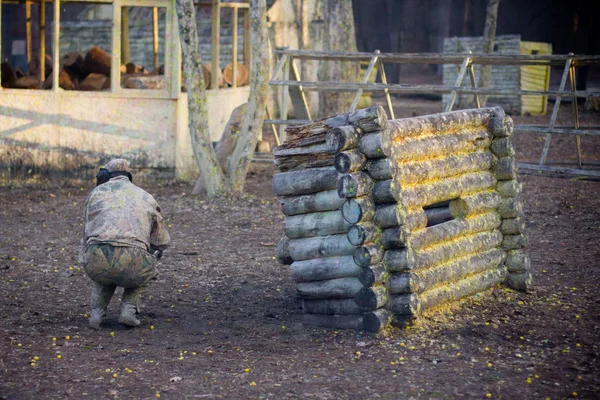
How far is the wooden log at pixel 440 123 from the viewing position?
20.5ft

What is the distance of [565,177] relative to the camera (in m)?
13.1

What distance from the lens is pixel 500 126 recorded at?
7.33 metres

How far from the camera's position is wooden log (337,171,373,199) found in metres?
5.95

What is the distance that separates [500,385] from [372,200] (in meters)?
1.64

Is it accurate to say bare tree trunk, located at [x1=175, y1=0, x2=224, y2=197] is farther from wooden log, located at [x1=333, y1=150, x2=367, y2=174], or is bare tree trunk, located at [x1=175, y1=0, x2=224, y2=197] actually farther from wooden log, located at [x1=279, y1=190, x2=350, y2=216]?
wooden log, located at [x1=333, y1=150, x2=367, y2=174]

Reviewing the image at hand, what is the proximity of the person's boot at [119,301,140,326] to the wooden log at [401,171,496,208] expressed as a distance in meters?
2.19

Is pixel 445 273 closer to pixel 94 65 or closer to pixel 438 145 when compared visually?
pixel 438 145

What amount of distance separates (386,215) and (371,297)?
595 mm

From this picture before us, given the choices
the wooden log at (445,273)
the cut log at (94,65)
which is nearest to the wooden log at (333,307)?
the wooden log at (445,273)

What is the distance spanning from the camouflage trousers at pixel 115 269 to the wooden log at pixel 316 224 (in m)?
1.10

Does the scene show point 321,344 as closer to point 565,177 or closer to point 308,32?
point 565,177

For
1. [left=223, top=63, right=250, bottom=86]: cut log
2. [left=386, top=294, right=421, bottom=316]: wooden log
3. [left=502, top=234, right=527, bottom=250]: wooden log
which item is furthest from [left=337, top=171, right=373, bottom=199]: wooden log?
[left=223, top=63, right=250, bottom=86]: cut log

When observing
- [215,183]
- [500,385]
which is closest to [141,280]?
[500,385]

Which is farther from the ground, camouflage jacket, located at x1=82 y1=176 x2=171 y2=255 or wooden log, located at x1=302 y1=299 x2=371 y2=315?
camouflage jacket, located at x1=82 y1=176 x2=171 y2=255
